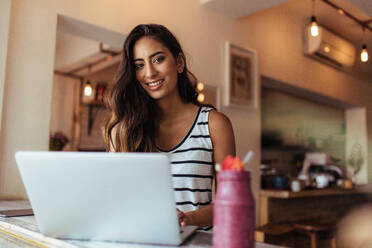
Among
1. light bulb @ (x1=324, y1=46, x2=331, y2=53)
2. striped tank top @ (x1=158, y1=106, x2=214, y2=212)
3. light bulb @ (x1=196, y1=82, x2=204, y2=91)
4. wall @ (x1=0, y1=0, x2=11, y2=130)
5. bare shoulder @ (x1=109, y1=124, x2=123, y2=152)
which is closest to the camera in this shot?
striped tank top @ (x1=158, y1=106, x2=214, y2=212)

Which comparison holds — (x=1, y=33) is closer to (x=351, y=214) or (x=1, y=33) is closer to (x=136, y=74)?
(x=136, y=74)

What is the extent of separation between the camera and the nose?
4.35 feet

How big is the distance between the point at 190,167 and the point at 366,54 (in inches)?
115

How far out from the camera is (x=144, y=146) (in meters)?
1.42

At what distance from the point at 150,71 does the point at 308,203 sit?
3.40m

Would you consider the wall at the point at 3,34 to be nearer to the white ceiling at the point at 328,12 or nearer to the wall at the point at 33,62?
the wall at the point at 33,62

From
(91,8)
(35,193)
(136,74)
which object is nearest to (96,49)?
(91,8)

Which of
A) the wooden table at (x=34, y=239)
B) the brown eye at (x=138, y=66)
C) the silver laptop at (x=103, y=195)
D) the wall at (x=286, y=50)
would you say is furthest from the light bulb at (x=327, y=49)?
the silver laptop at (x=103, y=195)

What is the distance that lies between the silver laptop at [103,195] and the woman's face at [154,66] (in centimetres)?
68

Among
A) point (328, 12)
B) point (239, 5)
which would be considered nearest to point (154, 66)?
point (239, 5)

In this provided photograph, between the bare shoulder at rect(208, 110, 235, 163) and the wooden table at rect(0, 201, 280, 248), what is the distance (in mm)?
450

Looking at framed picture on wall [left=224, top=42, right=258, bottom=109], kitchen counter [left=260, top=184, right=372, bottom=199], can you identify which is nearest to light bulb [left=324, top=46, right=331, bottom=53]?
framed picture on wall [left=224, top=42, right=258, bottom=109]

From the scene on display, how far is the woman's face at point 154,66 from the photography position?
134cm

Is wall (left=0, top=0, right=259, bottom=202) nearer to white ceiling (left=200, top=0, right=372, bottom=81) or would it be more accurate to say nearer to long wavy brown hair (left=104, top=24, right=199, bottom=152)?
long wavy brown hair (left=104, top=24, right=199, bottom=152)
